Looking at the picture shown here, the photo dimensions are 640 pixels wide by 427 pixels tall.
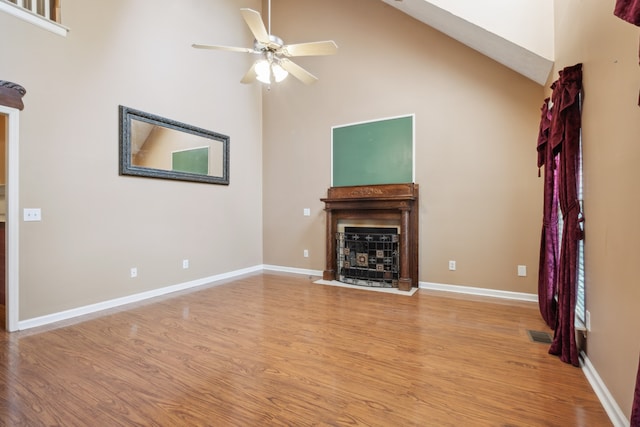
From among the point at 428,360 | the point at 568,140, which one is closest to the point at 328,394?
the point at 428,360

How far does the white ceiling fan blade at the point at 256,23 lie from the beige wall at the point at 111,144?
6.61 feet

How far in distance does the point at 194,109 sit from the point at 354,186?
2.64 meters

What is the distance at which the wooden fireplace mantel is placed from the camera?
4.03 metres

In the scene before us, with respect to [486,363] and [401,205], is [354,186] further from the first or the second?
[486,363]

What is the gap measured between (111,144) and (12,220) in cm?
119

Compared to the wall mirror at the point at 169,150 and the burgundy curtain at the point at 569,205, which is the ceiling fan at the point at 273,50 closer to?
the wall mirror at the point at 169,150

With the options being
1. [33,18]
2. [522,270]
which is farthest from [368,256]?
[33,18]

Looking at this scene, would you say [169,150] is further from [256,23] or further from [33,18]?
[256,23]

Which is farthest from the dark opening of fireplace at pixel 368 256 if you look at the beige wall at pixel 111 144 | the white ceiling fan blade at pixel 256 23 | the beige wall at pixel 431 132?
the white ceiling fan blade at pixel 256 23

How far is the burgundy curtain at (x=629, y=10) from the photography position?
0.99m

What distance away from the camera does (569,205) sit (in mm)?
2076

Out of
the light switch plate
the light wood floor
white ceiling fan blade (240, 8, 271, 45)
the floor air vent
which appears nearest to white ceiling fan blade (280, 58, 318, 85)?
white ceiling fan blade (240, 8, 271, 45)

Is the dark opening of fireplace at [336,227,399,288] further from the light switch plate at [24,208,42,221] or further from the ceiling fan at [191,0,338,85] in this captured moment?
the light switch plate at [24,208,42,221]

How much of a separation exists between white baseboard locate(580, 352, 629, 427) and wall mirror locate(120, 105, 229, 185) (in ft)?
14.9
